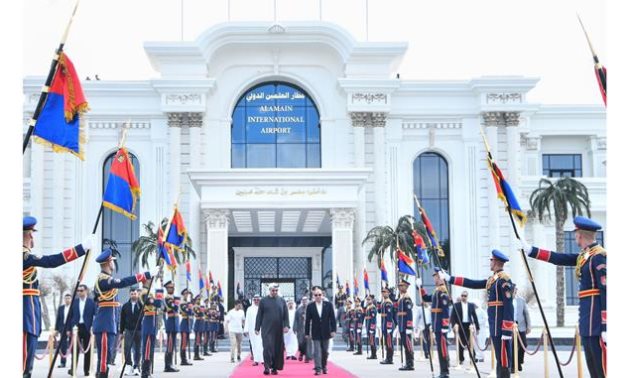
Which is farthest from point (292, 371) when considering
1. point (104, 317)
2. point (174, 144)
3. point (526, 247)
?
point (174, 144)

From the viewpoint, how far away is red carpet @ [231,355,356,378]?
60.1 ft

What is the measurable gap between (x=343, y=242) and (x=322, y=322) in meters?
20.4

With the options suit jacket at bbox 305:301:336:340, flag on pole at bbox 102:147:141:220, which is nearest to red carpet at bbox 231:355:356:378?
suit jacket at bbox 305:301:336:340

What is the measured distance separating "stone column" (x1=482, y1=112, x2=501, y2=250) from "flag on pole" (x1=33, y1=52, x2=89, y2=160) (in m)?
36.3

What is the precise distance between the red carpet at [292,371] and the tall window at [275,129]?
2315cm

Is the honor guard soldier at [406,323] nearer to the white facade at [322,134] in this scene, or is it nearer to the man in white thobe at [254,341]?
the man in white thobe at [254,341]

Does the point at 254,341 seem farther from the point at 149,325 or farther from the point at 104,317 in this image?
the point at 104,317

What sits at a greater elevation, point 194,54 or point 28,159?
point 194,54

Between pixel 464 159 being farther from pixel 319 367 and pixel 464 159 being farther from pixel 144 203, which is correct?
pixel 319 367

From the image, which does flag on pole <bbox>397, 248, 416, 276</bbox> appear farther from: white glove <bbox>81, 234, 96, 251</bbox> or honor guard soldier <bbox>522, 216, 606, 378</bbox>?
white glove <bbox>81, 234, 96, 251</bbox>

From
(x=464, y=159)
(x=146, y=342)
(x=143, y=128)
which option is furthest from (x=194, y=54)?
(x=146, y=342)

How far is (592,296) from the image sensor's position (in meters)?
9.79

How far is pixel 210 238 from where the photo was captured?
38.9 meters

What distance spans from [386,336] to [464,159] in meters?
23.7
